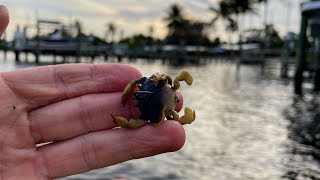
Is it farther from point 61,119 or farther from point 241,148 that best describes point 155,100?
point 241,148

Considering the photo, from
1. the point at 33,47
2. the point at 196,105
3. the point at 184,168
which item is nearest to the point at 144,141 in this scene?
the point at 184,168

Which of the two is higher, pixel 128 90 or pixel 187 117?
pixel 128 90

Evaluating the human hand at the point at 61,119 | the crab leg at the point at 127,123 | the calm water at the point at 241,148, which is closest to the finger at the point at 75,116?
the human hand at the point at 61,119

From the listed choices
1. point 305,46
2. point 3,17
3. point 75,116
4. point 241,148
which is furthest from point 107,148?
point 305,46

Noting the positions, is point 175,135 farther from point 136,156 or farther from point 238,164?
point 238,164

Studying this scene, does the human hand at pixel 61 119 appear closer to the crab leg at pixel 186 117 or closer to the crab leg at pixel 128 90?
the crab leg at pixel 128 90

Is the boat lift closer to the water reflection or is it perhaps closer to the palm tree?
the water reflection

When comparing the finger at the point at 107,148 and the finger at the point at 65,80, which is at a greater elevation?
the finger at the point at 65,80
